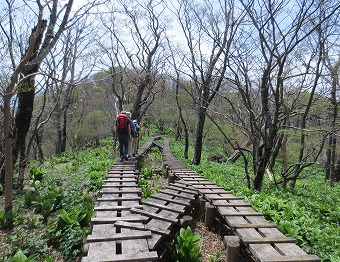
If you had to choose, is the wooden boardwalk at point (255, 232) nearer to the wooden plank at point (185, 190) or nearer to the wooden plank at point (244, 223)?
the wooden plank at point (244, 223)

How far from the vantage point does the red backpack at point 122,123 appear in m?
9.66

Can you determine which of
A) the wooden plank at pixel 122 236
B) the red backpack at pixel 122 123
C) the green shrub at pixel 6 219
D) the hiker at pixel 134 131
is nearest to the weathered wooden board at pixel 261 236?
the wooden plank at pixel 122 236

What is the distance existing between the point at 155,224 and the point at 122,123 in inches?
227

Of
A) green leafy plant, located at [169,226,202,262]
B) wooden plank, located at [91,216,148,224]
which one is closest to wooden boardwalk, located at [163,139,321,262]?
green leafy plant, located at [169,226,202,262]

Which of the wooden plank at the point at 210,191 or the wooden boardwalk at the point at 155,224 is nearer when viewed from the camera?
the wooden boardwalk at the point at 155,224

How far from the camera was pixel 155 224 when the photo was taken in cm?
436

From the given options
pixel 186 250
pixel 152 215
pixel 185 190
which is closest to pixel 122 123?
pixel 185 190

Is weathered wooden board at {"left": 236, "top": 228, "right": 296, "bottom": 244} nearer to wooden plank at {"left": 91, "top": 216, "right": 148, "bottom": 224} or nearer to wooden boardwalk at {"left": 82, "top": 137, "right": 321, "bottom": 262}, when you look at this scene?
wooden boardwalk at {"left": 82, "top": 137, "right": 321, "bottom": 262}

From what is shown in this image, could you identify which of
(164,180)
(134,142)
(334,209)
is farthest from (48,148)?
(334,209)

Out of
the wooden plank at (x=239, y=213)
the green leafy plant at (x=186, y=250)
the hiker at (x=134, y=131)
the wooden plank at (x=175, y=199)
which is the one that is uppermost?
the hiker at (x=134, y=131)

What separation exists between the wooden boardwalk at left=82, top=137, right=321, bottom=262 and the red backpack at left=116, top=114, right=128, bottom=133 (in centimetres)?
321

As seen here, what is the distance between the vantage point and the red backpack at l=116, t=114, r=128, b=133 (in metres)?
9.66

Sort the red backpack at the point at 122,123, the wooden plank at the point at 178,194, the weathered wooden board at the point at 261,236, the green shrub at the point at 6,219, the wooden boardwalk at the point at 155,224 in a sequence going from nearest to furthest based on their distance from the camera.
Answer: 1. the wooden boardwalk at the point at 155,224
2. the weathered wooden board at the point at 261,236
3. the green shrub at the point at 6,219
4. the wooden plank at the point at 178,194
5. the red backpack at the point at 122,123

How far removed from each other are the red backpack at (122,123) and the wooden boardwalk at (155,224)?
3.21 m
